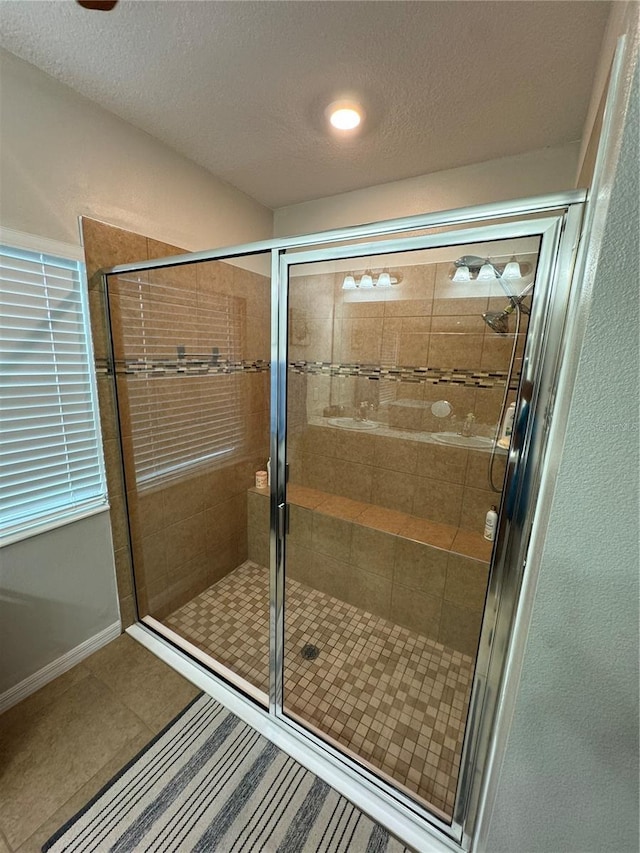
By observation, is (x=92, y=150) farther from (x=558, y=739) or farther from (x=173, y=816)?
(x=173, y=816)

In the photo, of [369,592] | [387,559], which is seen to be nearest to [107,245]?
[387,559]

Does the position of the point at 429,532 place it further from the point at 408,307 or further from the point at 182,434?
the point at 182,434

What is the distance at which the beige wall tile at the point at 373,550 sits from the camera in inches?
81.0

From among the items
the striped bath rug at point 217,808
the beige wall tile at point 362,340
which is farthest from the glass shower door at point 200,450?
the beige wall tile at point 362,340

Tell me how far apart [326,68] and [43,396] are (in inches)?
66.8

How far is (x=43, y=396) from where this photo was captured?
1.46m

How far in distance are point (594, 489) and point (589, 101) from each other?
1689 mm

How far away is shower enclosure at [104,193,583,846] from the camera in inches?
55.3

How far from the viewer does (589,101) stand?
135 centimetres

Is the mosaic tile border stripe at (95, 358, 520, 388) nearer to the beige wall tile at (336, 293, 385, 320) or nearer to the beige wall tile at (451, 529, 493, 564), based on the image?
the beige wall tile at (336, 293, 385, 320)

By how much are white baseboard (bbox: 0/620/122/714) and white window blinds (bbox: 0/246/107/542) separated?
69 centimetres

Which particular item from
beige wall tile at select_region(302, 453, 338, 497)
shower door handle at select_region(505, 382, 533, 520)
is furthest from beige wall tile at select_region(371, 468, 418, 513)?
shower door handle at select_region(505, 382, 533, 520)

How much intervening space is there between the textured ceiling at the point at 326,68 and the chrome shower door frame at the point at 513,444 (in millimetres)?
704

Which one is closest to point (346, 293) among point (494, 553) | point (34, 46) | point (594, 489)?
point (34, 46)
